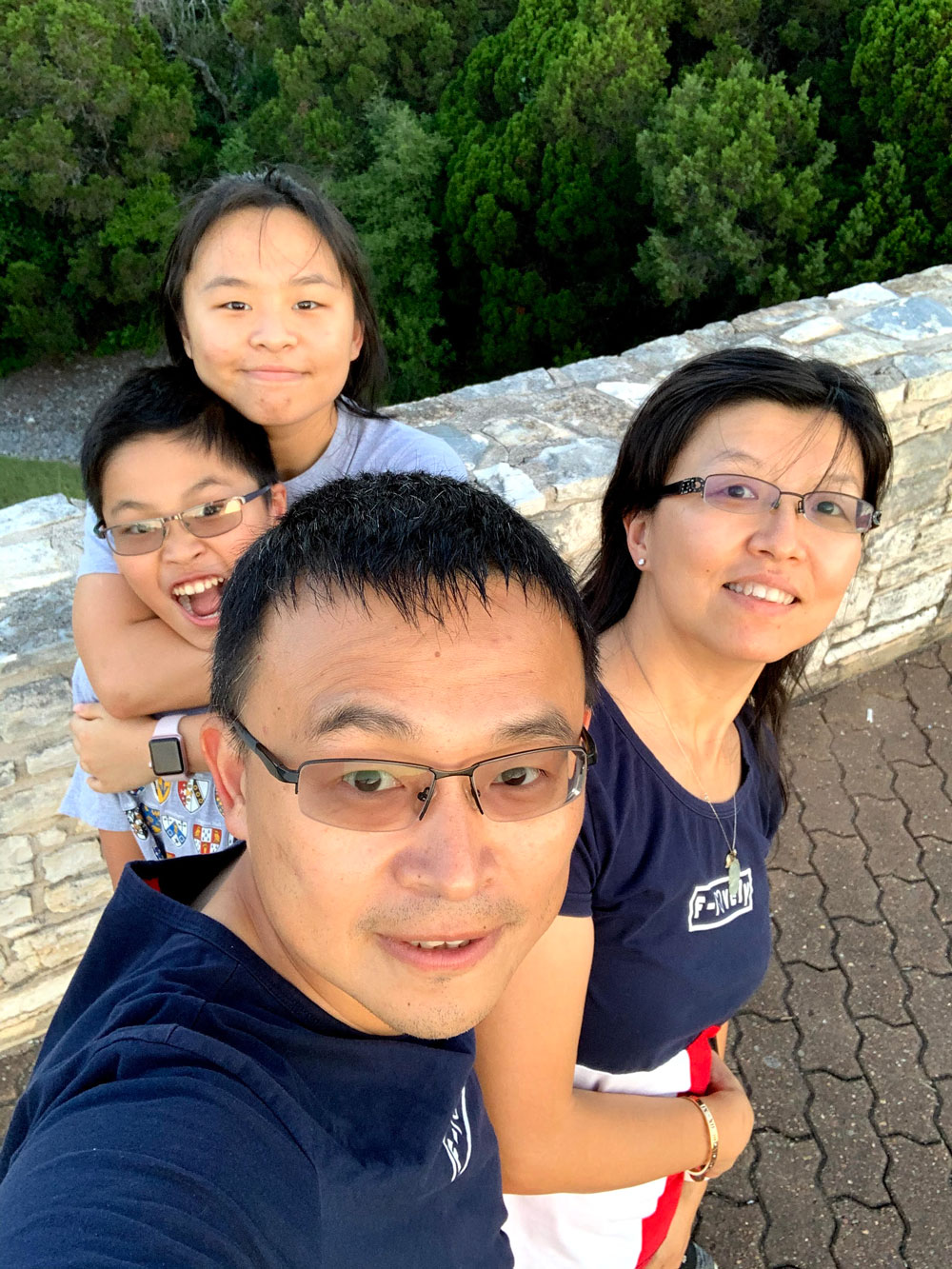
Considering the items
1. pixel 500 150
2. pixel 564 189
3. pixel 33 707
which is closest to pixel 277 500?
pixel 33 707

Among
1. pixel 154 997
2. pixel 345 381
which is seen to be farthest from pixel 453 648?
pixel 345 381

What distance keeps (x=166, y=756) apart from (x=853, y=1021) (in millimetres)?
2265

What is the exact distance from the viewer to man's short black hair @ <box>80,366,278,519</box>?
1803 mm

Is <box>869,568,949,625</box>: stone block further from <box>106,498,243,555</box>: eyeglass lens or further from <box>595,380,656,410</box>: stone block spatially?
<box>106,498,243,555</box>: eyeglass lens

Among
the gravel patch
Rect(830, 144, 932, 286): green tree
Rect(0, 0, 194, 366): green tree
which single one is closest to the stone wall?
Rect(830, 144, 932, 286): green tree

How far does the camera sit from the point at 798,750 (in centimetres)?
391

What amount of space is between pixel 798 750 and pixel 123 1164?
3390 millimetres

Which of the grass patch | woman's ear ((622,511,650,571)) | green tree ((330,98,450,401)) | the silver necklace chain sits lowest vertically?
the grass patch

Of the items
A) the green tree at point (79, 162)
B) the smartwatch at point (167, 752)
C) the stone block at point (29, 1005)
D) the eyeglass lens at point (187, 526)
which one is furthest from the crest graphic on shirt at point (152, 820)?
the green tree at point (79, 162)

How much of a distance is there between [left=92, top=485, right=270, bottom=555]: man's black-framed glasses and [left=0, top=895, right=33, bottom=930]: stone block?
1.38 m

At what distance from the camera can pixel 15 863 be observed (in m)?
2.69

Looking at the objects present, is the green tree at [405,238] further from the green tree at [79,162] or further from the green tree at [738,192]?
the green tree at [738,192]

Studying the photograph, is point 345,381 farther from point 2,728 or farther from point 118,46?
point 118,46

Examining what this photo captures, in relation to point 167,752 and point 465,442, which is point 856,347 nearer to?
point 465,442
